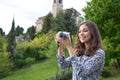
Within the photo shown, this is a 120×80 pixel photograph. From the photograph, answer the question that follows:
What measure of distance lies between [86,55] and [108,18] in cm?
2592

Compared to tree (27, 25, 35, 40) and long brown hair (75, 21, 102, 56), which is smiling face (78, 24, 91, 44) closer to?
long brown hair (75, 21, 102, 56)

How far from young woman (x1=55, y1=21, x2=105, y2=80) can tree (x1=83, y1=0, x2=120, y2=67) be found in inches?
952

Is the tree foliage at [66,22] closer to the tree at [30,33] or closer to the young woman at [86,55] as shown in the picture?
the tree at [30,33]

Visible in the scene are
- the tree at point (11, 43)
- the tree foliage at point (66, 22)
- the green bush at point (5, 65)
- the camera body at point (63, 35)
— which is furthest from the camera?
the tree foliage at point (66, 22)

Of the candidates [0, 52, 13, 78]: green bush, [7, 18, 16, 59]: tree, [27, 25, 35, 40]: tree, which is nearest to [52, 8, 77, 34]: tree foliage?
[7, 18, 16, 59]: tree

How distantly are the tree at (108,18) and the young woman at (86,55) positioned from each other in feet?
79.3

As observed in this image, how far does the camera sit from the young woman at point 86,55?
365 cm

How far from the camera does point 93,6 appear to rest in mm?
29047

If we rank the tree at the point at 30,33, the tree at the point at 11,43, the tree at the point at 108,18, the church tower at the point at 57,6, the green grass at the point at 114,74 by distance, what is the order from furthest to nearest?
the church tower at the point at 57,6, the tree at the point at 30,33, the tree at the point at 11,43, the green grass at the point at 114,74, the tree at the point at 108,18

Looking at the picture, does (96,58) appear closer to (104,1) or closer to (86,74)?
(86,74)

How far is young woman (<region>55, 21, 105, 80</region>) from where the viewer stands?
3654 millimetres

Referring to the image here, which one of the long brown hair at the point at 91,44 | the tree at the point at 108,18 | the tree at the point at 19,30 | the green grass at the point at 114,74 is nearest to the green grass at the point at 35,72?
the green grass at the point at 114,74

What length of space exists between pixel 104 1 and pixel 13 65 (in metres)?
29.1

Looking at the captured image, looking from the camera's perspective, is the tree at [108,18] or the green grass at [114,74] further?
the green grass at [114,74]
